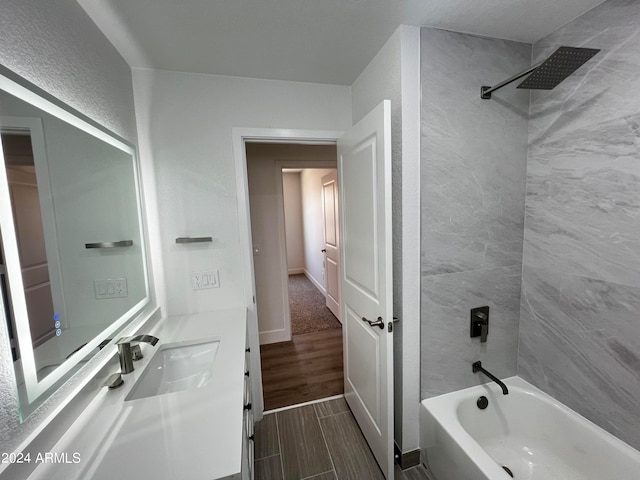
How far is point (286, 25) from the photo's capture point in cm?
124

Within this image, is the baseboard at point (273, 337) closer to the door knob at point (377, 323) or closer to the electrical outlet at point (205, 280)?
the electrical outlet at point (205, 280)

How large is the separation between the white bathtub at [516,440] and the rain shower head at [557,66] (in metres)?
1.65

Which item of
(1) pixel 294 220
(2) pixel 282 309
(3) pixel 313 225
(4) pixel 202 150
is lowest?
(2) pixel 282 309

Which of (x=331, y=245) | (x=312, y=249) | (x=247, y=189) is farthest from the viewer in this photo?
(x=312, y=249)

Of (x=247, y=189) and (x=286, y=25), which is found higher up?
(x=286, y=25)

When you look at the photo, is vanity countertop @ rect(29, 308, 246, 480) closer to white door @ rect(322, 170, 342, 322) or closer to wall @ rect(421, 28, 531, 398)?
wall @ rect(421, 28, 531, 398)

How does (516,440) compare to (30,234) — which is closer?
(30,234)

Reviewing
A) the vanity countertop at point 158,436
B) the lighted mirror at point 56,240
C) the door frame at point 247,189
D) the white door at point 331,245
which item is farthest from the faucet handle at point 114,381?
the white door at point 331,245

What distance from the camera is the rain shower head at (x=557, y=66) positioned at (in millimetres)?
925

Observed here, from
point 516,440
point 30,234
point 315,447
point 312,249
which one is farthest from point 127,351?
point 312,249

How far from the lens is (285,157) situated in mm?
2822

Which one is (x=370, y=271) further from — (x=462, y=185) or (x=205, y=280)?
(x=205, y=280)

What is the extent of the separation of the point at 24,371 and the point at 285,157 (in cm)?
250

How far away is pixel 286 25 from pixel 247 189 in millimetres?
932
